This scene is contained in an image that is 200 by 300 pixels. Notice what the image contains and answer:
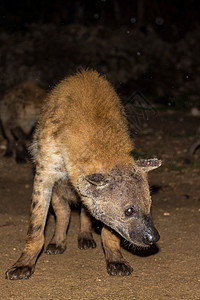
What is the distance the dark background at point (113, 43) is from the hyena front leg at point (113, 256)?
5.27 meters

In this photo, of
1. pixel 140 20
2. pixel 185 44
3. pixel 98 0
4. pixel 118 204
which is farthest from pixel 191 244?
pixel 98 0

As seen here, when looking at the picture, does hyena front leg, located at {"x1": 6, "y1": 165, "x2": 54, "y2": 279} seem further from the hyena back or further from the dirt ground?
the dirt ground

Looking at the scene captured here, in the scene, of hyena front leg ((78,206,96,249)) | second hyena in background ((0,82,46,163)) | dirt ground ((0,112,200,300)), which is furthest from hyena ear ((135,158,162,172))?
second hyena in background ((0,82,46,163))

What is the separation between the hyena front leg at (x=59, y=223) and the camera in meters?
3.21

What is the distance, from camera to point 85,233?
338cm

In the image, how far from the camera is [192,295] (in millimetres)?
2561

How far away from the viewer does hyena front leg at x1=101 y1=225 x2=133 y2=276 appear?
2.84 metres

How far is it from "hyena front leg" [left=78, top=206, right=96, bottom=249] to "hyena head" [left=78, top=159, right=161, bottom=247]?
2.35 ft

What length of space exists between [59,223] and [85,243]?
0.73 feet

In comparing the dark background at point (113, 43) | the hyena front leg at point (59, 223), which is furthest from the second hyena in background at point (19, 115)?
the dark background at point (113, 43)

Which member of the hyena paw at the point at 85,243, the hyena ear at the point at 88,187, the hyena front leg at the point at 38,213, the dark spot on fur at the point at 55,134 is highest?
the dark spot on fur at the point at 55,134

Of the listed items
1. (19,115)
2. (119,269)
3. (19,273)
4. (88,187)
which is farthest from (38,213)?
(19,115)

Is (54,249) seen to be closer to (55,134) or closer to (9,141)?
(55,134)

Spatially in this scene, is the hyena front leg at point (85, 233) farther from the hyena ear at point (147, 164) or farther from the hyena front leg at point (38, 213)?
the hyena ear at point (147, 164)
